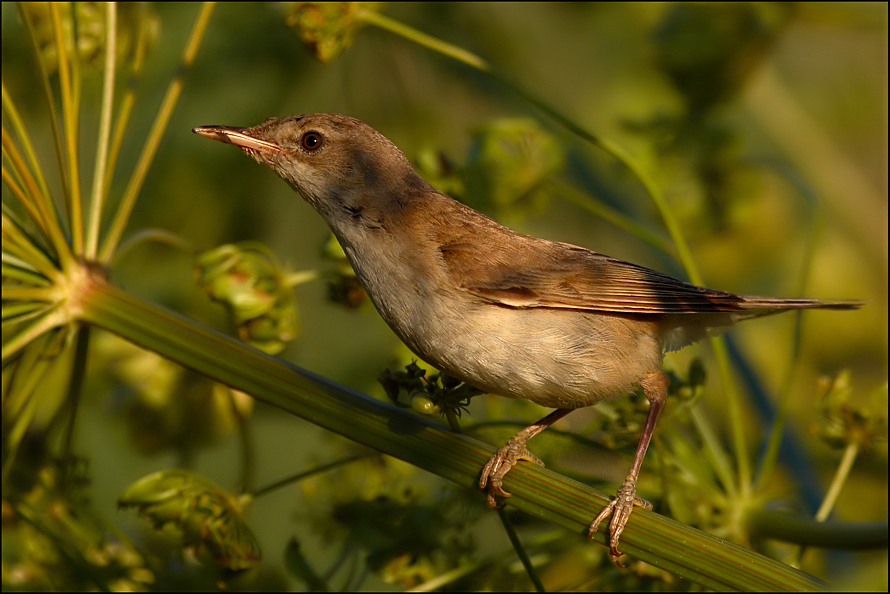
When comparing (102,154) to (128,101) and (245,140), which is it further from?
(245,140)

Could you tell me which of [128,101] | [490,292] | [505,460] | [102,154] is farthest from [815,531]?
[128,101]

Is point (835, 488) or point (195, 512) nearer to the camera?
point (195, 512)

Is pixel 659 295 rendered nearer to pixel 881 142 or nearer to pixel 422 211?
pixel 422 211

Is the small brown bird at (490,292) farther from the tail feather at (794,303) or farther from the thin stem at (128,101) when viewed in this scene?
the thin stem at (128,101)

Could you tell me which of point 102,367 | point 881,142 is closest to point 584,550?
point 102,367

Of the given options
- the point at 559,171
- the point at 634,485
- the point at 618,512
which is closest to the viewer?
the point at 618,512

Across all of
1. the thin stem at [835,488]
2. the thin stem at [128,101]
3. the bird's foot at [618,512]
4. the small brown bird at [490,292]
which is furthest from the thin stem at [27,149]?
the thin stem at [835,488]
